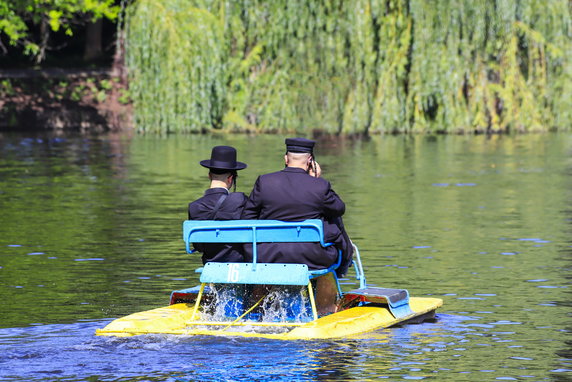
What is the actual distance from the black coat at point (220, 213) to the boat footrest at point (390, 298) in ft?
3.67

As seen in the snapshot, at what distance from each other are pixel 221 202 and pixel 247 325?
105 centimetres

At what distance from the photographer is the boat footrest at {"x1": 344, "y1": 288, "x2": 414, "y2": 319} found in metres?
11.2

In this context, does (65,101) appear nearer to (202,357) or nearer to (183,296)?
(183,296)

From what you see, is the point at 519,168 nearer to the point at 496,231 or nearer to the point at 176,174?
the point at 176,174

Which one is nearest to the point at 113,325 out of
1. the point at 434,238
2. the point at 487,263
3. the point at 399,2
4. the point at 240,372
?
the point at 240,372

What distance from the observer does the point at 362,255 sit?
52.8 feet

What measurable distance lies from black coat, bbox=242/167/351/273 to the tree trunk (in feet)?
141

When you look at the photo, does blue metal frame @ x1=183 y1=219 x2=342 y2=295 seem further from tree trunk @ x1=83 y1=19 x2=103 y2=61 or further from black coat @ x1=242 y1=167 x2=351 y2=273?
tree trunk @ x1=83 y1=19 x2=103 y2=61

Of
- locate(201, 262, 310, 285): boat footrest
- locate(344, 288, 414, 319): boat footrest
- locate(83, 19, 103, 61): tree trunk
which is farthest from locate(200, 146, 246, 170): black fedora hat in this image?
locate(83, 19, 103, 61): tree trunk

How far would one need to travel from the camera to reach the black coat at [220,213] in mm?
10945

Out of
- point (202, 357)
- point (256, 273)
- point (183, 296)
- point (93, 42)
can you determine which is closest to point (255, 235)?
point (256, 273)

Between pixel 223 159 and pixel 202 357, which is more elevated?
pixel 223 159

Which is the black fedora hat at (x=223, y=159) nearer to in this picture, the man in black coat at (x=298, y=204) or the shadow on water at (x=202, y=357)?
the man in black coat at (x=298, y=204)

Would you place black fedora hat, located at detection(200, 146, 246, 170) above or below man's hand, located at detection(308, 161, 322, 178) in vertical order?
above
